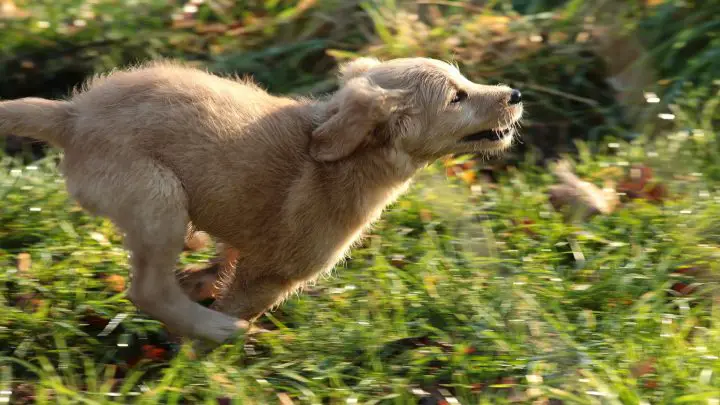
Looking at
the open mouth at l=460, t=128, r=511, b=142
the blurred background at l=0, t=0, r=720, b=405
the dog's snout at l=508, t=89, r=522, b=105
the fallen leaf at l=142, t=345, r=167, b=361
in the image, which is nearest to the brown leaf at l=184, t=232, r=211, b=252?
the blurred background at l=0, t=0, r=720, b=405

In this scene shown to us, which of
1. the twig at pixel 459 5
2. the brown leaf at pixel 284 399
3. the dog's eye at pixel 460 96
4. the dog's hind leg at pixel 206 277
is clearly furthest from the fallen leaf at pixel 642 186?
the brown leaf at pixel 284 399

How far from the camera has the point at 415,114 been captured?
4582 mm

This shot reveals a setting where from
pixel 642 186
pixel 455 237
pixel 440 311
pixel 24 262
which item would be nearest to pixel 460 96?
pixel 455 237

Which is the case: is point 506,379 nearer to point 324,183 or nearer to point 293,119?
point 324,183

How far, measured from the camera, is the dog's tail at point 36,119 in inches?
173

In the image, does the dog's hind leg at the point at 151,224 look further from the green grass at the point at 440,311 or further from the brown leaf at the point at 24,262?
the brown leaf at the point at 24,262

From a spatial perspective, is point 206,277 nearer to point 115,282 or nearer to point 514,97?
point 115,282

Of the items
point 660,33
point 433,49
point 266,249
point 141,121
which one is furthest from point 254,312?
point 660,33

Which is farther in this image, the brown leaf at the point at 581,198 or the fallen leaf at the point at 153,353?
the brown leaf at the point at 581,198

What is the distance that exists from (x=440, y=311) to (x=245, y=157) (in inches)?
39.8

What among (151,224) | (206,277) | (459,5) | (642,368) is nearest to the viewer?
(642,368)

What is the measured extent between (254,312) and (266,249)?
292 millimetres

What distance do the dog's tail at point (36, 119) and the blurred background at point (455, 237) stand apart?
2.19ft

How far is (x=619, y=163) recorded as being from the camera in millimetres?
5734
